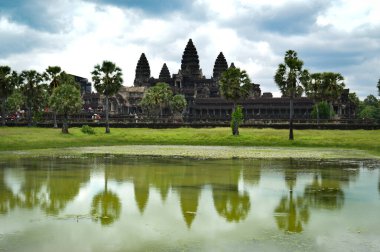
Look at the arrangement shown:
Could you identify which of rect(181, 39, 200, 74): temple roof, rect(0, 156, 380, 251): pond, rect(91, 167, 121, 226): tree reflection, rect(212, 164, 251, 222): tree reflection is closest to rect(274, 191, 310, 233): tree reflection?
rect(0, 156, 380, 251): pond

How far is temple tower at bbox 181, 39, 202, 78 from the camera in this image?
183 m

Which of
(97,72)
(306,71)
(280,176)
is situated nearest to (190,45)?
(97,72)

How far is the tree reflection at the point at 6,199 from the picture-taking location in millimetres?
17719

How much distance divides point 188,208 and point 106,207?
290 centimetres

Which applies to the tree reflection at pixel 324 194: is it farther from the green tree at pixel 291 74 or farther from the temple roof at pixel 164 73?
the temple roof at pixel 164 73

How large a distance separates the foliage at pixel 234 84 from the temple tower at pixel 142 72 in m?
116

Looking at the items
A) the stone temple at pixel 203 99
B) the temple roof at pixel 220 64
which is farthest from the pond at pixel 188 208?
the temple roof at pixel 220 64

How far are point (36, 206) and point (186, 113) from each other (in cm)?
13270

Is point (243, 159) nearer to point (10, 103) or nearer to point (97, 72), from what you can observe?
point (97, 72)

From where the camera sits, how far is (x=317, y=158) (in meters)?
39.7

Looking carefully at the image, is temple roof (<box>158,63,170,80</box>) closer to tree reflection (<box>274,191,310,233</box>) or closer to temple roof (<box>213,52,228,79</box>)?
temple roof (<box>213,52,228,79</box>)

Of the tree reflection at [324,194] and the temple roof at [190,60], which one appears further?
the temple roof at [190,60]

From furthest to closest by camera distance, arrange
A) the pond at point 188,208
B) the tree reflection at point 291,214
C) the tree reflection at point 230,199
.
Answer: the tree reflection at point 230,199
the tree reflection at point 291,214
the pond at point 188,208

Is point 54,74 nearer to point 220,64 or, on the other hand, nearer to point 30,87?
point 30,87
